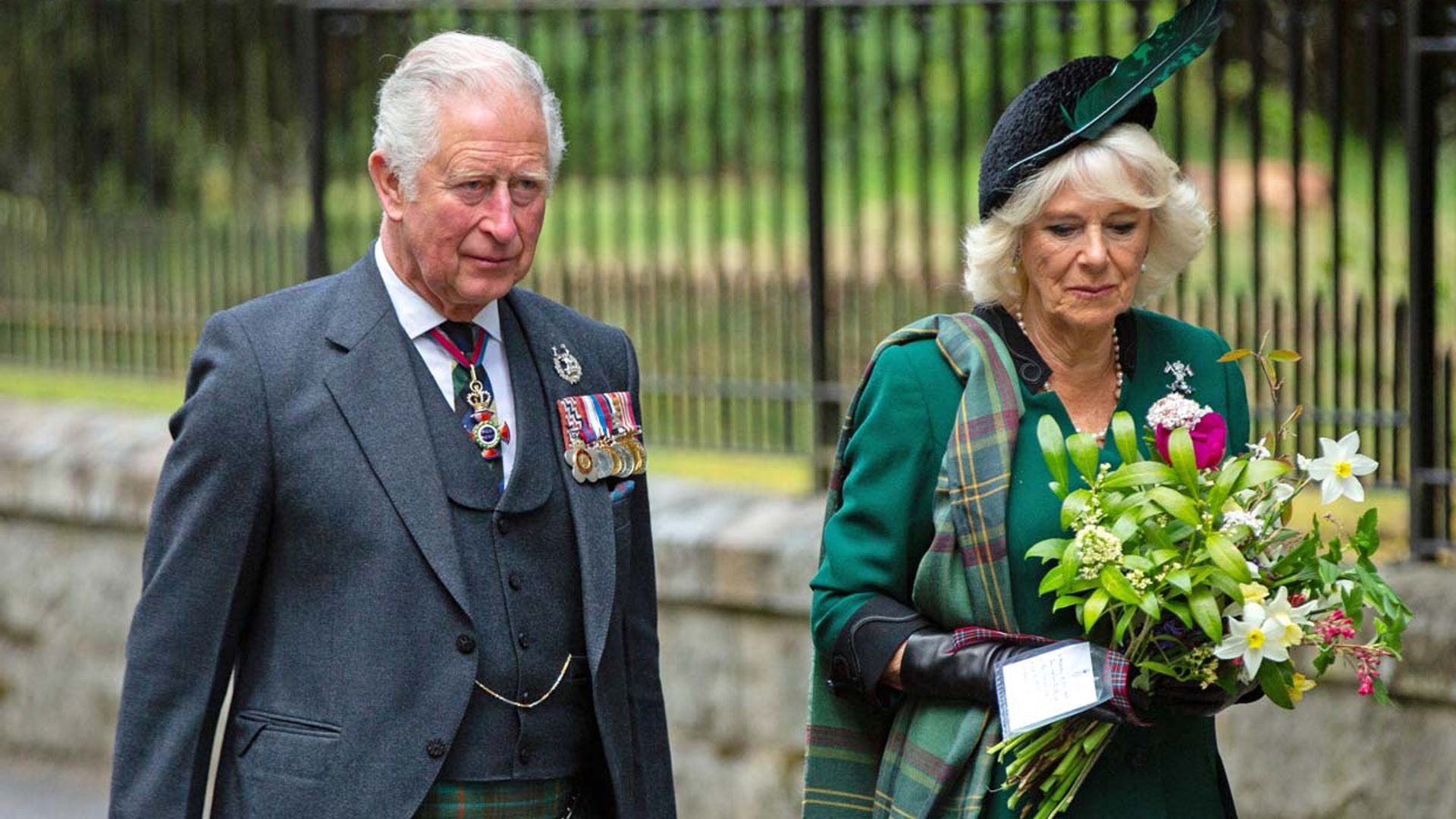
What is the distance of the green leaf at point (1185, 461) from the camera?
3.21 meters

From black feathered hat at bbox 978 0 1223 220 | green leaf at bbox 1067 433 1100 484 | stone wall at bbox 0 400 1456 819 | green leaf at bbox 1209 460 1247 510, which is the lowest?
stone wall at bbox 0 400 1456 819

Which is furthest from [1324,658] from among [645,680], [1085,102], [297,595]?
[297,595]

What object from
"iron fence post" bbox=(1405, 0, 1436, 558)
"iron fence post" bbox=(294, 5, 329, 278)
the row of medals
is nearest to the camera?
the row of medals

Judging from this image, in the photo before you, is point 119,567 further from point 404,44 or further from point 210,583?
point 210,583

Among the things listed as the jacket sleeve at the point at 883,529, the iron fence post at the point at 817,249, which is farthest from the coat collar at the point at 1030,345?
the iron fence post at the point at 817,249

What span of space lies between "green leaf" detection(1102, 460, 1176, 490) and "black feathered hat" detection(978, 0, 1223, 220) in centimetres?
54

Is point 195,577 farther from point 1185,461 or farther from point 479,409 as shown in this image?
point 1185,461

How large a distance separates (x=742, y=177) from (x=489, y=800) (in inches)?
141

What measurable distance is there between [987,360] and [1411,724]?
2.10m

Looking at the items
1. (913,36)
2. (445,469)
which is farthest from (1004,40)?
(445,469)

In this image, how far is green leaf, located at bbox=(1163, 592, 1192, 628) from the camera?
10.4ft

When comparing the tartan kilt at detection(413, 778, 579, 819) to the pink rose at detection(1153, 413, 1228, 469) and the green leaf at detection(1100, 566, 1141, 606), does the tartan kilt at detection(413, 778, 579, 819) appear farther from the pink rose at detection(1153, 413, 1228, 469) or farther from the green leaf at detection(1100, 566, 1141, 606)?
the pink rose at detection(1153, 413, 1228, 469)

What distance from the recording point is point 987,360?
3541mm

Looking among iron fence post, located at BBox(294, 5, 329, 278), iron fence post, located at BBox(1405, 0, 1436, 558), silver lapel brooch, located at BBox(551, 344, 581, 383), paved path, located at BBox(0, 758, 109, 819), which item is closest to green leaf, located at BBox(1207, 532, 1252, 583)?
silver lapel brooch, located at BBox(551, 344, 581, 383)
